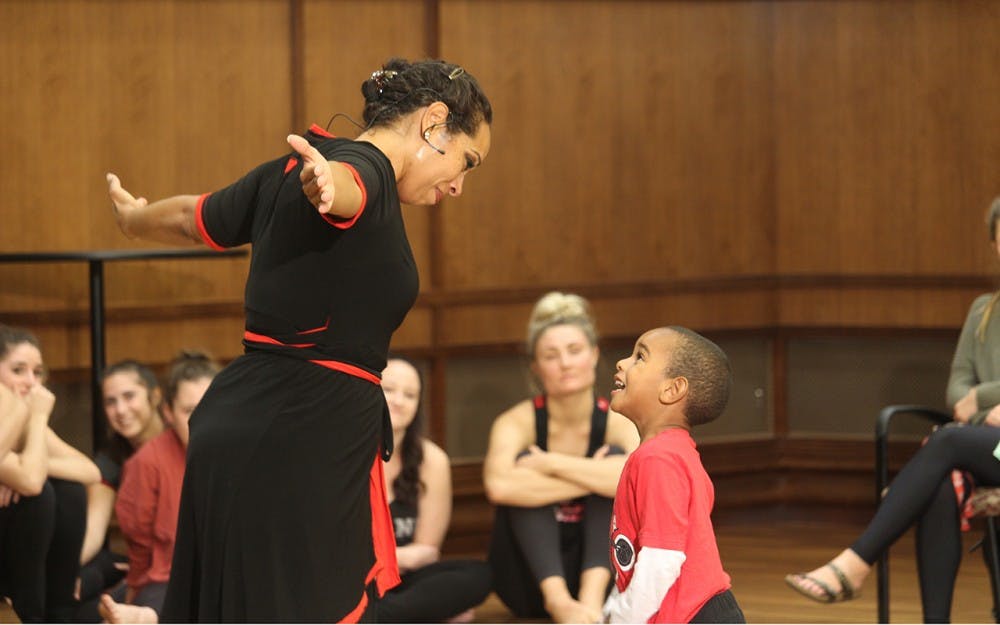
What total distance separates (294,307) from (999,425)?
83.4 inches

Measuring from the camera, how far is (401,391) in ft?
12.4

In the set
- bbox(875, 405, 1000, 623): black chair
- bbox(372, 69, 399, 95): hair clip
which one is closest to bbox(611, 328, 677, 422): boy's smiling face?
bbox(372, 69, 399, 95): hair clip

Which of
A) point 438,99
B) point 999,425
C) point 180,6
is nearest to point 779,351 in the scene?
point 999,425

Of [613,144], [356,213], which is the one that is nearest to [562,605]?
[613,144]

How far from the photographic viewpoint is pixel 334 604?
1.85m

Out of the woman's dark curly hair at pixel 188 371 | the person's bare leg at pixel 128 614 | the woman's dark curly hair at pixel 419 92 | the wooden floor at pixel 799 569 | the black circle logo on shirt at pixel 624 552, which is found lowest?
the wooden floor at pixel 799 569

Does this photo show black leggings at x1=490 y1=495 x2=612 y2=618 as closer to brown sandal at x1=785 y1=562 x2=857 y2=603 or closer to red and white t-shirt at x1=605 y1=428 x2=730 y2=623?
brown sandal at x1=785 y1=562 x2=857 y2=603

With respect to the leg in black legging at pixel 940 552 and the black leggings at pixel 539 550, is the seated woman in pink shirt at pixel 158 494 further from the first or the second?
the leg in black legging at pixel 940 552

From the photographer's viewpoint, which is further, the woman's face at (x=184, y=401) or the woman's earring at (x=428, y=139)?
the woman's face at (x=184, y=401)

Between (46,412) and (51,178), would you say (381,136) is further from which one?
(51,178)

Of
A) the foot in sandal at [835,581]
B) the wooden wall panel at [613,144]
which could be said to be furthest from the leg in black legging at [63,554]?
the foot in sandal at [835,581]

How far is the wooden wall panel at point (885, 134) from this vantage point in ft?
16.0

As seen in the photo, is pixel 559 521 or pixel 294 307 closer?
pixel 294 307

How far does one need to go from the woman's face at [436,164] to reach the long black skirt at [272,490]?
0.86 ft
